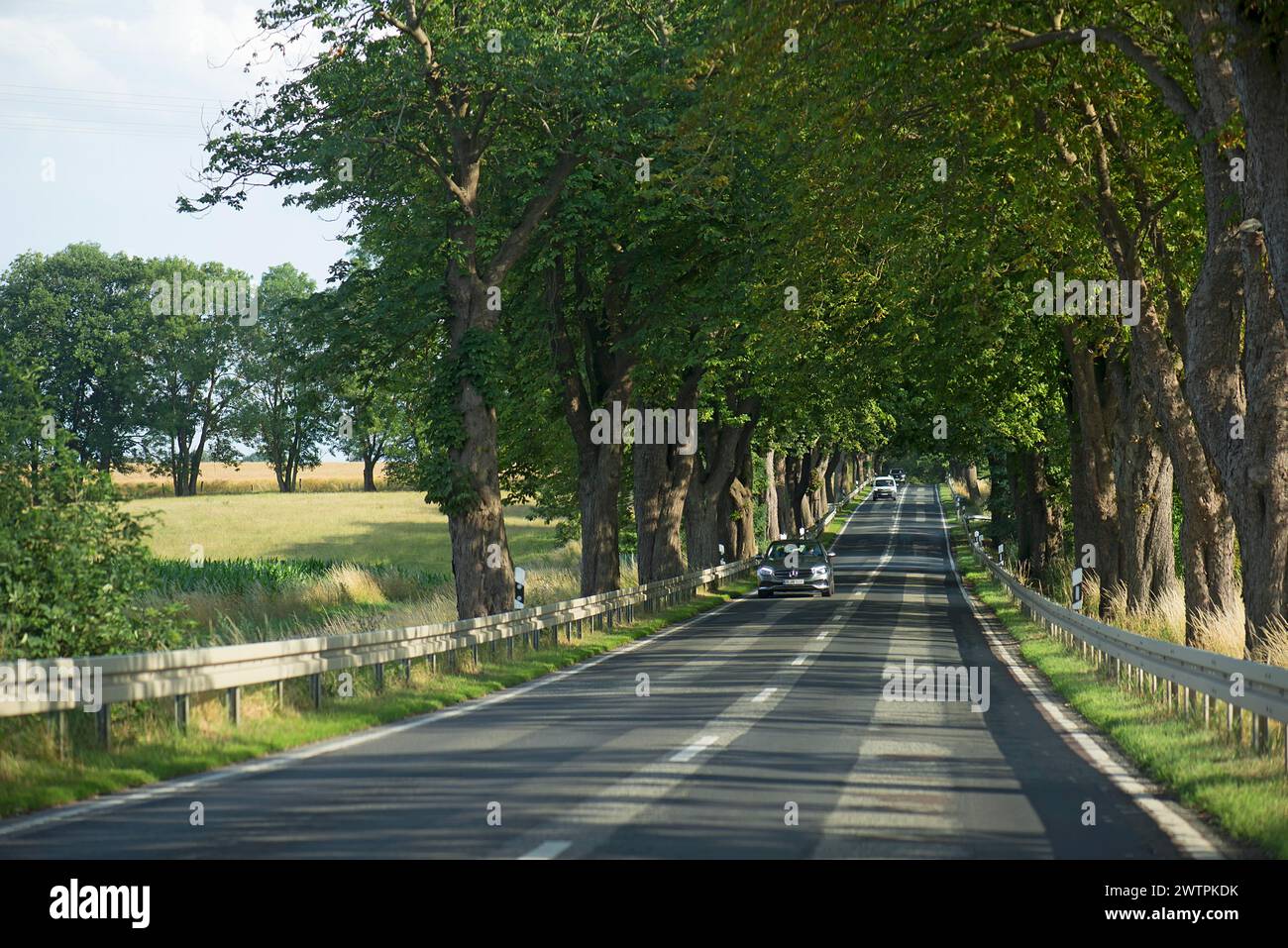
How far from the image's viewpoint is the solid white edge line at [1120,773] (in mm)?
8586

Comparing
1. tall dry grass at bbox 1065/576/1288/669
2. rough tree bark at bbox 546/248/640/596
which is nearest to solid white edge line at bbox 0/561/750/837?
tall dry grass at bbox 1065/576/1288/669

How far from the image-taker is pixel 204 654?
1291 centimetres

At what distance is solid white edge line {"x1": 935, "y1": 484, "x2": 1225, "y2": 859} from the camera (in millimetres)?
8586

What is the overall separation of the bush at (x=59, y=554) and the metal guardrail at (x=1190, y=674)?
908 cm

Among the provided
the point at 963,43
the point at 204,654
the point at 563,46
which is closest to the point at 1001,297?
the point at 563,46

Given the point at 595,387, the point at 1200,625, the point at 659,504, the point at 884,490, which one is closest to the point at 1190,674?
the point at 1200,625

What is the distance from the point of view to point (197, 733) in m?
12.8

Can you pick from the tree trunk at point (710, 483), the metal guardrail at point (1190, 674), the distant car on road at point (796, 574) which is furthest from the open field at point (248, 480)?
the metal guardrail at point (1190, 674)

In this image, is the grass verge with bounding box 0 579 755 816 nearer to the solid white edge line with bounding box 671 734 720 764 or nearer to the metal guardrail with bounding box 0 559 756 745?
the metal guardrail with bounding box 0 559 756 745

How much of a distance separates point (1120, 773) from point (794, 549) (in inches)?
1250

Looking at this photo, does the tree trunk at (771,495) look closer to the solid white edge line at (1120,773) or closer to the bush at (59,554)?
the solid white edge line at (1120,773)

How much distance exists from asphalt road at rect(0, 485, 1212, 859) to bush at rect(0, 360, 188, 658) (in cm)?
225

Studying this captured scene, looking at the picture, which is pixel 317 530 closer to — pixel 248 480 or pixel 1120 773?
pixel 248 480
